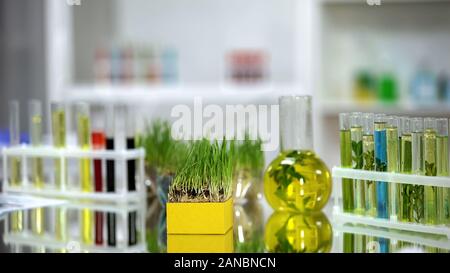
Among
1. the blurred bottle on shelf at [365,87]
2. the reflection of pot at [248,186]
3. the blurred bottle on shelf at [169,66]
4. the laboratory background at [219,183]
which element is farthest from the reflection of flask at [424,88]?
the reflection of pot at [248,186]

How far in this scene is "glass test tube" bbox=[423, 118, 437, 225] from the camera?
2.89ft

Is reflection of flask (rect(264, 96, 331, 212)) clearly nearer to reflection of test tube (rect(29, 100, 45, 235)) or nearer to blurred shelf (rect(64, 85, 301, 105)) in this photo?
reflection of test tube (rect(29, 100, 45, 235))

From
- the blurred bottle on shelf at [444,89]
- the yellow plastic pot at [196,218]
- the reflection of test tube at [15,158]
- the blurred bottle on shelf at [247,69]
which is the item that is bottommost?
the yellow plastic pot at [196,218]

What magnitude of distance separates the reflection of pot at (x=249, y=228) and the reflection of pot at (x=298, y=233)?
0.01 m

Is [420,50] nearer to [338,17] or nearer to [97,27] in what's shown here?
[338,17]

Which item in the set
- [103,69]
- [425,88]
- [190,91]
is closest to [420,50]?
[425,88]

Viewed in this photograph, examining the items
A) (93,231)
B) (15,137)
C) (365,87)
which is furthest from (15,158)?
(365,87)

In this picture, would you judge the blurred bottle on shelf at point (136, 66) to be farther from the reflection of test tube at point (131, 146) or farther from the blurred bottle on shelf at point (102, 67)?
the reflection of test tube at point (131, 146)

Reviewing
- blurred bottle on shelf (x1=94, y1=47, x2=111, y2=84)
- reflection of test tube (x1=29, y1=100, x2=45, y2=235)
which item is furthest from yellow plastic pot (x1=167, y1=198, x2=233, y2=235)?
blurred bottle on shelf (x1=94, y1=47, x2=111, y2=84)

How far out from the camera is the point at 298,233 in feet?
2.97

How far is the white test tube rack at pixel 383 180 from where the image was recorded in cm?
87

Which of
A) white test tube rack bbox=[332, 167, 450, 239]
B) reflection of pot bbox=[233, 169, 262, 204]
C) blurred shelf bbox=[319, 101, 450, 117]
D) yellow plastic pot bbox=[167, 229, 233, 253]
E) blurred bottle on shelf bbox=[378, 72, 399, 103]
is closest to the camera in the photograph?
yellow plastic pot bbox=[167, 229, 233, 253]

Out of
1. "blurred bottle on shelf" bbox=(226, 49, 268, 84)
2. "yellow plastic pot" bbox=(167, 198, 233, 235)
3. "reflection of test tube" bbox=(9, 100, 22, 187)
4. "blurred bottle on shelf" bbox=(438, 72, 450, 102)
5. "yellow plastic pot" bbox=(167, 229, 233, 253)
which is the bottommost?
"yellow plastic pot" bbox=(167, 229, 233, 253)

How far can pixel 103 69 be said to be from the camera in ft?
10.0
